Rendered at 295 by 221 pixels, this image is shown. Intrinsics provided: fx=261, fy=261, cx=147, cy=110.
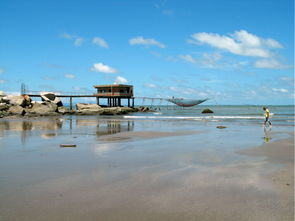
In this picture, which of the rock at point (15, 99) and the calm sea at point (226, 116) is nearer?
the calm sea at point (226, 116)

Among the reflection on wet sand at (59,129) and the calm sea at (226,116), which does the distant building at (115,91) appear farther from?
the reflection on wet sand at (59,129)

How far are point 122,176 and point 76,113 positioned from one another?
4485 centimetres

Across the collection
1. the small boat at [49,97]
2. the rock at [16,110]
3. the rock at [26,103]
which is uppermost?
the small boat at [49,97]

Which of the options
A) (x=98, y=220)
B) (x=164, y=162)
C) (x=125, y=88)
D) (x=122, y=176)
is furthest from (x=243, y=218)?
(x=125, y=88)

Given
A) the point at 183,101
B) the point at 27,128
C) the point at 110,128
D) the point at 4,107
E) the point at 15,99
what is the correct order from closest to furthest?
the point at 27,128 < the point at 110,128 < the point at 4,107 < the point at 15,99 < the point at 183,101

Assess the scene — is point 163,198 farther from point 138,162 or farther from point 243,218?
point 138,162

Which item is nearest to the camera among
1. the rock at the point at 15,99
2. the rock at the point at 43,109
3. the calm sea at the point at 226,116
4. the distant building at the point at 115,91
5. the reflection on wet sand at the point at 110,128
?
the reflection on wet sand at the point at 110,128

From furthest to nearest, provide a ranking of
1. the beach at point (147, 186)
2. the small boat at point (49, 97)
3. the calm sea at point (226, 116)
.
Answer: the small boat at point (49, 97)
the calm sea at point (226, 116)
the beach at point (147, 186)

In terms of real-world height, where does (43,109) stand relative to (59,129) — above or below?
above

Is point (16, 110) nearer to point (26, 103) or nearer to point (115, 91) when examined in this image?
point (26, 103)

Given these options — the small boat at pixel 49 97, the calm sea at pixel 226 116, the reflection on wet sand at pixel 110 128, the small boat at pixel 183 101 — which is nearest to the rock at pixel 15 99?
the small boat at pixel 49 97

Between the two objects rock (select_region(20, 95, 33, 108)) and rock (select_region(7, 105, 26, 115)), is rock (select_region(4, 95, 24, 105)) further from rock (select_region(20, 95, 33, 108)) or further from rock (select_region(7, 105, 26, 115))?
rock (select_region(7, 105, 26, 115))

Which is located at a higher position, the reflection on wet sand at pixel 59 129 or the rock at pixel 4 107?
the rock at pixel 4 107

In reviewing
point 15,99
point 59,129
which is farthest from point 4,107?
point 59,129
